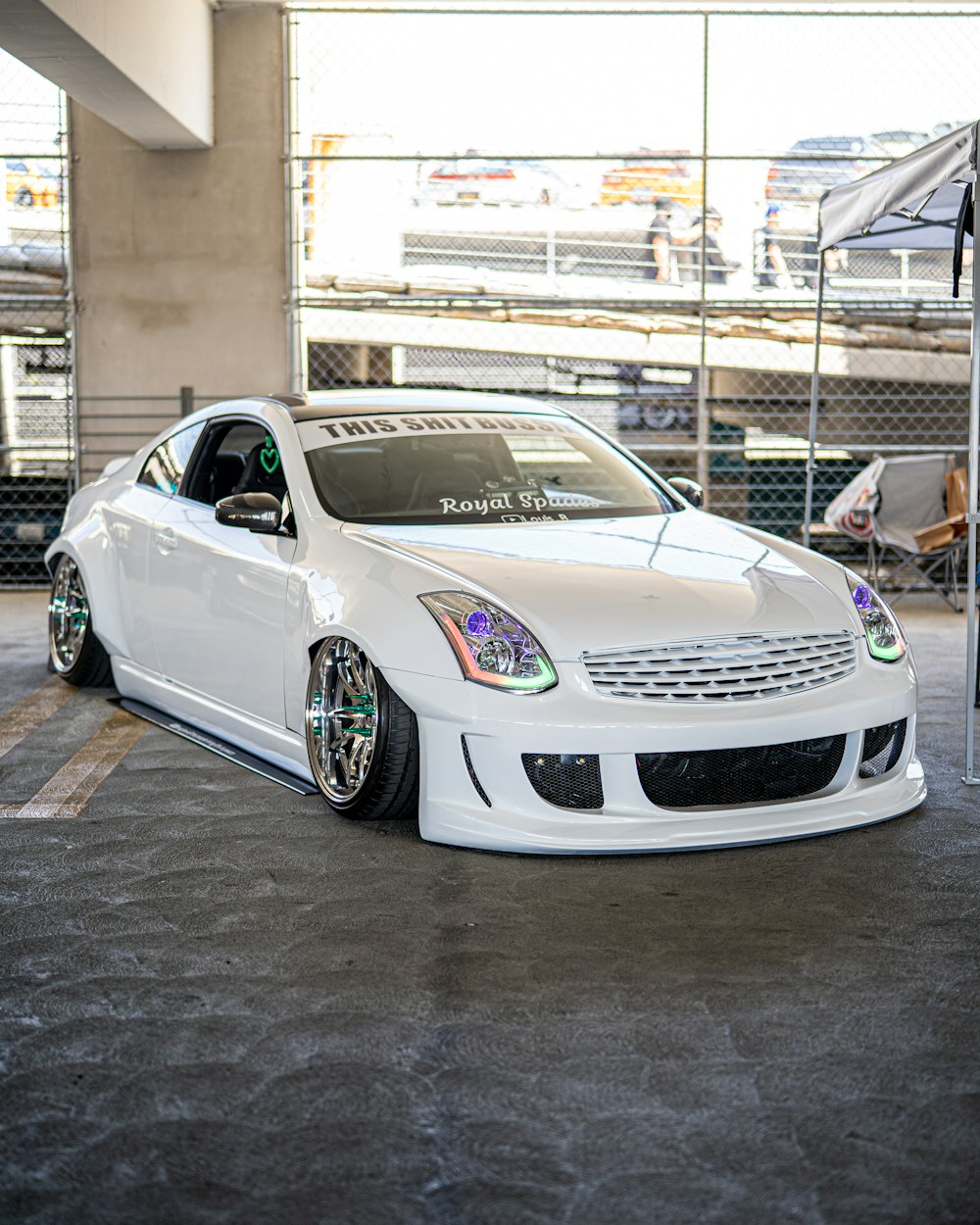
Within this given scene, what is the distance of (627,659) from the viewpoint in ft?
12.3

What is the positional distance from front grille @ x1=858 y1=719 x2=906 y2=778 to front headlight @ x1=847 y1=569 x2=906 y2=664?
0.65 feet

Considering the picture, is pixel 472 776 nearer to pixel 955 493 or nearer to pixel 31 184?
pixel 955 493

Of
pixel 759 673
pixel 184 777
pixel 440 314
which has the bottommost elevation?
pixel 184 777

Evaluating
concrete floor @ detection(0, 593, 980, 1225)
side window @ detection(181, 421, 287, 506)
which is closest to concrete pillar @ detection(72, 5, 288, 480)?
side window @ detection(181, 421, 287, 506)

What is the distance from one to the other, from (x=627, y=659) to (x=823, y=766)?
25.7 inches

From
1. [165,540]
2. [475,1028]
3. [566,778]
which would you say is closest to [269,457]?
[165,540]

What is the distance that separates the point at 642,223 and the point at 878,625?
8529 millimetres

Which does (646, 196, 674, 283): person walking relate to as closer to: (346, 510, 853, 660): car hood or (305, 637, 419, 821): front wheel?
(346, 510, 853, 660): car hood

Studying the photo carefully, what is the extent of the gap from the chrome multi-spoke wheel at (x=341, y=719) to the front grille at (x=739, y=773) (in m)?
0.81

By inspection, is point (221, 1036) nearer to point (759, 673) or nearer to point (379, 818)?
point (379, 818)

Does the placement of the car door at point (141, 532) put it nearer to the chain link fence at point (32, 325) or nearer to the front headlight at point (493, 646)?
the front headlight at point (493, 646)

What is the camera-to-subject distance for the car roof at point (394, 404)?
5.08 m

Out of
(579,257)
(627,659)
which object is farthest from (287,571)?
(579,257)

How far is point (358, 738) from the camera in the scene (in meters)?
4.12
